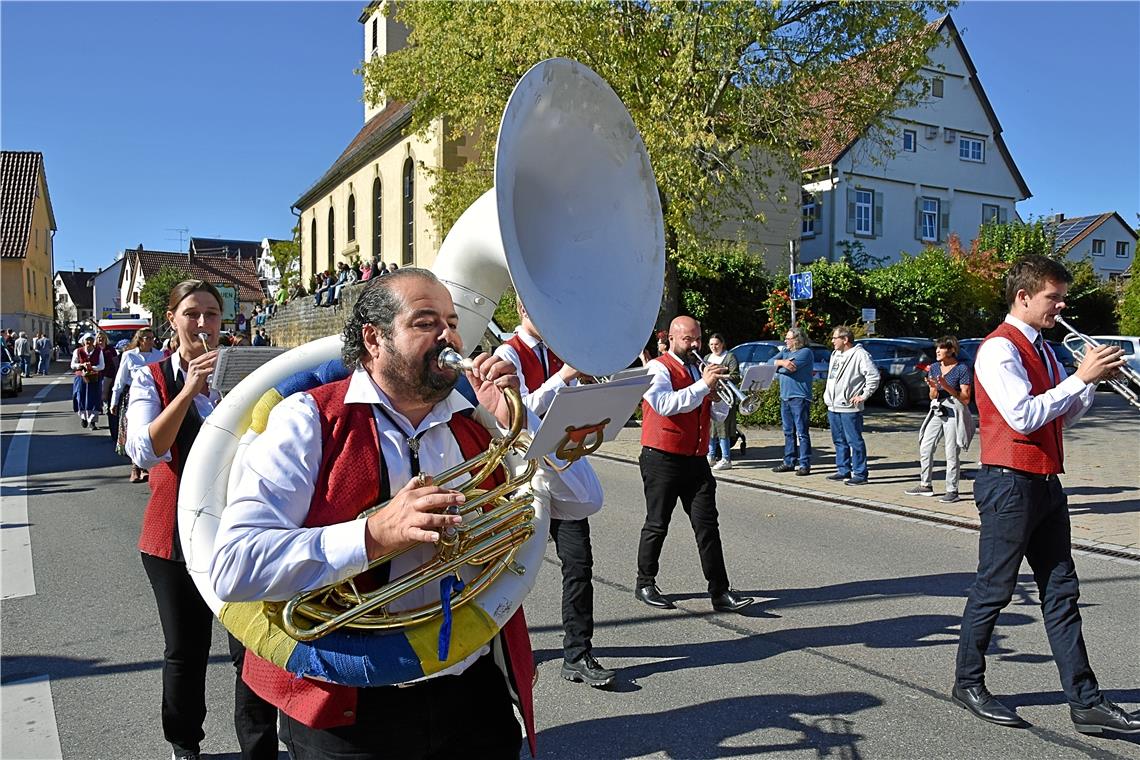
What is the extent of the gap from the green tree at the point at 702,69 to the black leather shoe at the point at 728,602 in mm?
9695

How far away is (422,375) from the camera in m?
2.20

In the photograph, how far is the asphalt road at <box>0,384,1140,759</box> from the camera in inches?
151

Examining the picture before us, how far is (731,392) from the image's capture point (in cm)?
607

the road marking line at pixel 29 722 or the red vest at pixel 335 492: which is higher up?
the red vest at pixel 335 492

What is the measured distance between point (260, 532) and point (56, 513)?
26.7 ft

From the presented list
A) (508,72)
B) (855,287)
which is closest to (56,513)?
(508,72)

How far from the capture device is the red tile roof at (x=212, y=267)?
251 ft

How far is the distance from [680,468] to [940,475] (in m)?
6.72

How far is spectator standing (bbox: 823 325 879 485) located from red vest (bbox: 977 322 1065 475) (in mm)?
6254

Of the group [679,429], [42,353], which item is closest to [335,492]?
[679,429]

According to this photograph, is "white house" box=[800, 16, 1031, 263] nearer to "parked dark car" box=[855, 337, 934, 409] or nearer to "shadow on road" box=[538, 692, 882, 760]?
"parked dark car" box=[855, 337, 934, 409]

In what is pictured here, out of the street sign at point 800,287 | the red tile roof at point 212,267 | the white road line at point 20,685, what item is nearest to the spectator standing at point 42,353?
the white road line at point 20,685

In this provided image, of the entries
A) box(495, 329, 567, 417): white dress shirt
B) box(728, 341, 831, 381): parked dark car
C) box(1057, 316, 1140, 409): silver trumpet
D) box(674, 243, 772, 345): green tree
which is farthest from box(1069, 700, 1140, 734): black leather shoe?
box(674, 243, 772, 345): green tree

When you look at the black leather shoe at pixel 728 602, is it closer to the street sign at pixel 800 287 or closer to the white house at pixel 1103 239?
the street sign at pixel 800 287
